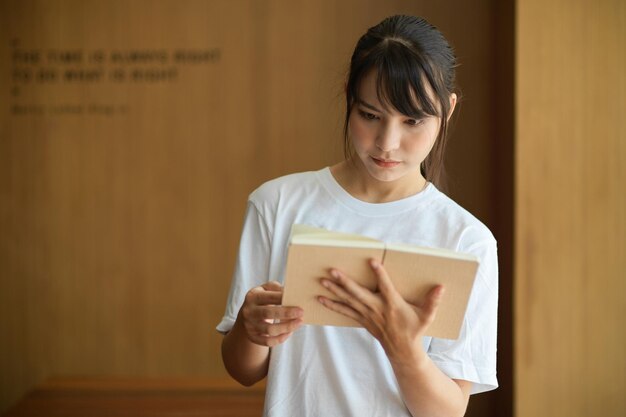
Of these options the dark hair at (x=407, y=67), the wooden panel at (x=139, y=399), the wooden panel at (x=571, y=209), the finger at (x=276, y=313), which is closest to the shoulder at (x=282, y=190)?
the dark hair at (x=407, y=67)

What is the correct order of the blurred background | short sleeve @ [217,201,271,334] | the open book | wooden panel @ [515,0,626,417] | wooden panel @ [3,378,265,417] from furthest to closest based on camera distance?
1. the blurred background
2. wooden panel @ [3,378,265,417]
3. wooden panel @ [515,0,626,417]
4. short sleeve @ [217,201,271,334]
5. the open book

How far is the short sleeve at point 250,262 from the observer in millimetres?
1320

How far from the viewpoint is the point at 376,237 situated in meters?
1.27

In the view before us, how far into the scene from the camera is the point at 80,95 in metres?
3.86

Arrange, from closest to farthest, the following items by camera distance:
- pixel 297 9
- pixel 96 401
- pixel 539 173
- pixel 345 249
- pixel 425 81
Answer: pixel 345 249 < pixel 425 81 < pixel 539 173 < pixel 96 401 < pixel 297 9

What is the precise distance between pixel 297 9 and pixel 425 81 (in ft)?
8.92

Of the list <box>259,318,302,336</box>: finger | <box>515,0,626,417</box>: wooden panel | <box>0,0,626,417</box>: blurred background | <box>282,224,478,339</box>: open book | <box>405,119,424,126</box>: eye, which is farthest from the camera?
<box>0,0,626,417</box>: blurred background

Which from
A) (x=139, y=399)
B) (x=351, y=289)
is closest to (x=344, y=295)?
(x=351, y=289)

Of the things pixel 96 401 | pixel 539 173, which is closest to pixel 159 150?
pixel 96 401

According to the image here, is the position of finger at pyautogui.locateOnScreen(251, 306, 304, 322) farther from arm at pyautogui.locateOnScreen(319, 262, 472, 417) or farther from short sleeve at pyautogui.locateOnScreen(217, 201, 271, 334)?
short sleeve at pyautogui.locateOnScreen(217, 201, 271, 334)

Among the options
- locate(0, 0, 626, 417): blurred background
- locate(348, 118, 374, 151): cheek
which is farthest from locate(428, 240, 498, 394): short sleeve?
locate(0, 0, 626, 417): blurred background

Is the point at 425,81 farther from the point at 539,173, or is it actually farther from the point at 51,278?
the point at 51,278

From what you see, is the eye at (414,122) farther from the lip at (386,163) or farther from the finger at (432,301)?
the finger at (432,301)

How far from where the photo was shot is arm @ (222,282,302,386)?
1.11m
